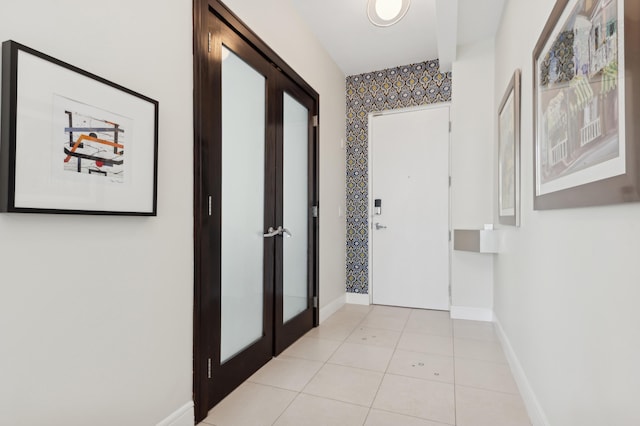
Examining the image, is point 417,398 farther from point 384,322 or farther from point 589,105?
point 589,105

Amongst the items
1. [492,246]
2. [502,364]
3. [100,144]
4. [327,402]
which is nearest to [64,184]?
[100,144]

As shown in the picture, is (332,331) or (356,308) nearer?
(332,331)

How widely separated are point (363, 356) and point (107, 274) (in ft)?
6.29

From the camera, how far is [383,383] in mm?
2170

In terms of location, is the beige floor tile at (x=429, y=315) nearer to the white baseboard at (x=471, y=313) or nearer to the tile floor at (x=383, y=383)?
the white baseboard at (x=471, y=313)

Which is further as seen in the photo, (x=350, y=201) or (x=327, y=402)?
(x=350, y=201)

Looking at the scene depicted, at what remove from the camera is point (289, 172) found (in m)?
2.94

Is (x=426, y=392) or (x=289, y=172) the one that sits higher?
(x=289, y=172)

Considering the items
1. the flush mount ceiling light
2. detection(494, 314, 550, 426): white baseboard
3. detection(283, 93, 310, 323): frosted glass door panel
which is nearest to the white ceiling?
the flush mount ceiling light

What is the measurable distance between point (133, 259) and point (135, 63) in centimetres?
82

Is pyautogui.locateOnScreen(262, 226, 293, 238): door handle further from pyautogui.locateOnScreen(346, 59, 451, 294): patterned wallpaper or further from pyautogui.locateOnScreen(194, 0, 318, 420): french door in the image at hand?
pyautogui.locateOnScreen(346, 59, 451, 294): patterned wallpaper

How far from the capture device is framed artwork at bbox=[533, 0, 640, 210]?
2.68 feet

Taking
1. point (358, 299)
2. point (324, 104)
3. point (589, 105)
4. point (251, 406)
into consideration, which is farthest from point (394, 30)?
point (251, 406)

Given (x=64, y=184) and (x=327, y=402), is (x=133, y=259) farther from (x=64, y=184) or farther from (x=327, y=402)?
(x=327, y=402)
